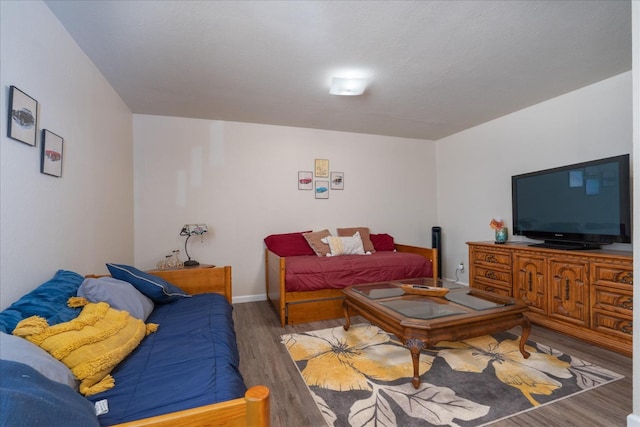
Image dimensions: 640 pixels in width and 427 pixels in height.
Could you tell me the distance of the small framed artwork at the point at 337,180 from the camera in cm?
419

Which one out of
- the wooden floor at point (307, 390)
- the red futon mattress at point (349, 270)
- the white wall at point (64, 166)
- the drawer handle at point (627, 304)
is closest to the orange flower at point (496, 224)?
the red futon mattress at point (349, 270)

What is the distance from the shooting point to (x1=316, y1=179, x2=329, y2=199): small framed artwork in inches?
162

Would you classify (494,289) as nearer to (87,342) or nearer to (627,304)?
(627,304)

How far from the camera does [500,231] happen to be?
3.37m

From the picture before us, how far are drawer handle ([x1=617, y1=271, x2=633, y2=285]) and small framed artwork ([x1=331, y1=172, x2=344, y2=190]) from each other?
296cm

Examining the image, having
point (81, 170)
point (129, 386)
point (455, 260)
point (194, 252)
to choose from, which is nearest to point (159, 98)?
point (81, 170)

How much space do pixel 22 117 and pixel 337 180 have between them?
10.8 feet

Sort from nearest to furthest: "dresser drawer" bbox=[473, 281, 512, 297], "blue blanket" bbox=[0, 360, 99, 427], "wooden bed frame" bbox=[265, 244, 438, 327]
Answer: "blue blanket" bbox=[0, 360, 99, 427], "wooden bed frame" bbox=[265, 244, 438, 327], "dresser drawer" bbox=[473, 281, 512, 297]

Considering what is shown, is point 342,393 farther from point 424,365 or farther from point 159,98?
point 159,98

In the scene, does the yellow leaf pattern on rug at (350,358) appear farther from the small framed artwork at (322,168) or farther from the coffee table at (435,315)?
the small framed artwork at (322,168)

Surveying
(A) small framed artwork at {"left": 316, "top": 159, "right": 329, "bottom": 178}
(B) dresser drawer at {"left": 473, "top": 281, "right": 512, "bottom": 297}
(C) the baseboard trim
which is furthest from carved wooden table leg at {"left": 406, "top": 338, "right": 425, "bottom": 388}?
(A) small framed artwork at {"left": 316, "top": 159, "right": 329, "bottom": 178}

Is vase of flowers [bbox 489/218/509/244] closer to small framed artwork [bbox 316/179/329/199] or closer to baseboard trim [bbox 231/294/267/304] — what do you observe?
small framed artwork [bbox 316/179/329/199]

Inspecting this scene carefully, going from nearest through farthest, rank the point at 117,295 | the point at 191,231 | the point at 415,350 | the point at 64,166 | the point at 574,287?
1. the point at 117,295
2. the point at 415,350
3. the point at 64,166
4. the point at 574,287
5. the point at 191,231

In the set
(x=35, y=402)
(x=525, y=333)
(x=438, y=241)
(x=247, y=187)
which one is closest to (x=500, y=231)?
(x=438, y=241)
